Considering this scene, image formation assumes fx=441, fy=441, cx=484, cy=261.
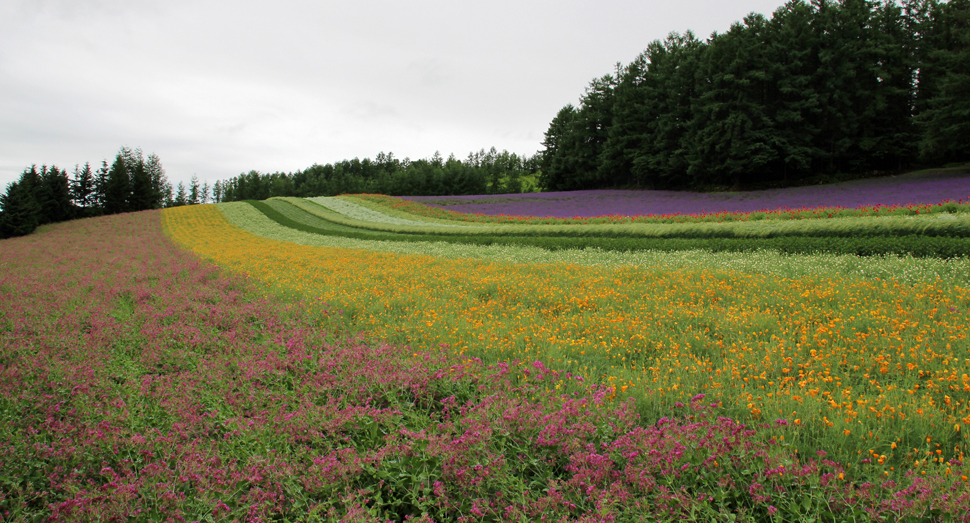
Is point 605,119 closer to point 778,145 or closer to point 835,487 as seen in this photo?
point 778,145

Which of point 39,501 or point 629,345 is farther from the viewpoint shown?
point 629,345

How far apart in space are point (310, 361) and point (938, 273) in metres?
11.5

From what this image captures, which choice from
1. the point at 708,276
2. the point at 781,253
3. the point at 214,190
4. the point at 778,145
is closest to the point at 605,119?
the point at 778,145

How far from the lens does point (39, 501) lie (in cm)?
335

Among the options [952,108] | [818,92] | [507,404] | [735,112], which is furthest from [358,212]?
[952,108]

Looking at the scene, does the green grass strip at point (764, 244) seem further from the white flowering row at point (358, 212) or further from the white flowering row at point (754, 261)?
the white flowering row at point (358, 212)

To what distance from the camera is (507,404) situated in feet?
13.5

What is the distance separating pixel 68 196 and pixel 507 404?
2599 inches

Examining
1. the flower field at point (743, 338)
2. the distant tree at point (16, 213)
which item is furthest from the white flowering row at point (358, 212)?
the flower field at point (743, 338)

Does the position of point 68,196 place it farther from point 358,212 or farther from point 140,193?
point 358,212

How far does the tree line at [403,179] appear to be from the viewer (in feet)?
266

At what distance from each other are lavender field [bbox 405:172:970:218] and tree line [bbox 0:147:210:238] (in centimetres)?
3495

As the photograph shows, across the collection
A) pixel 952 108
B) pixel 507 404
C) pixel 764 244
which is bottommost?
pixel 507 404

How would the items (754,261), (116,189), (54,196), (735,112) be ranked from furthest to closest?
(116,189), (54,196), (735,112), (754,261)
